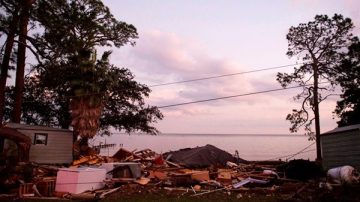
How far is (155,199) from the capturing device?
1836 cm

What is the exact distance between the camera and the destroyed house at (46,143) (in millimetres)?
28906

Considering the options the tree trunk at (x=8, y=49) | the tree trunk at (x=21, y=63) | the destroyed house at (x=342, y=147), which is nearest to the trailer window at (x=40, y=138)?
the tree trunk at (x=21, y=63)

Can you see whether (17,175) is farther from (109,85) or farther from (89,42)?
(89,42)

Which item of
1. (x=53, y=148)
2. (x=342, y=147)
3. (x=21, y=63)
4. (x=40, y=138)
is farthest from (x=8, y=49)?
(x=342, y=147)

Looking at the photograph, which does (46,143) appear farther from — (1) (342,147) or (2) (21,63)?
(1) (342,147)

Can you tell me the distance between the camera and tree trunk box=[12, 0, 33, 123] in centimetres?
3344

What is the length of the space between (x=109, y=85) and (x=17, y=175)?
13149mm

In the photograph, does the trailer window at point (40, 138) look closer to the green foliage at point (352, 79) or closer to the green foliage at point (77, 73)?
the green foliage at point (77, 73)

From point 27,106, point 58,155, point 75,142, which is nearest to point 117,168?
point 58,155

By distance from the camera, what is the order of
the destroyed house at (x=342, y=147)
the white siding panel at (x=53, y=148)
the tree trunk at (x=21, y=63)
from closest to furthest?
1. the destroyed house at (x=342, y=147)
2. the white siding panel at (x=53, y=148)
3. the tree trunk at (x=21, y=63)

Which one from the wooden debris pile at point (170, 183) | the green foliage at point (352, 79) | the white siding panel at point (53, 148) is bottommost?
the wooden debris pile at point (170, 183)

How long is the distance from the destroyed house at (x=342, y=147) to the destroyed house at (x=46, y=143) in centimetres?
1978

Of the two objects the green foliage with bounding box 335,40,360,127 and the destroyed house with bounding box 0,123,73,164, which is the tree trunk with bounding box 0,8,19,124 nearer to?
the destroyed house with bounding box 0,123,73,164

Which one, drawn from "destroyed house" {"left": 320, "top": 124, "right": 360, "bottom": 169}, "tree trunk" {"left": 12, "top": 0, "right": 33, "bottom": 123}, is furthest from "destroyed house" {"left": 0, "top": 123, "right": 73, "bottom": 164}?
"destroyed house" {"left": 320, "top": 124, "right": 360, "bottom": 169}
